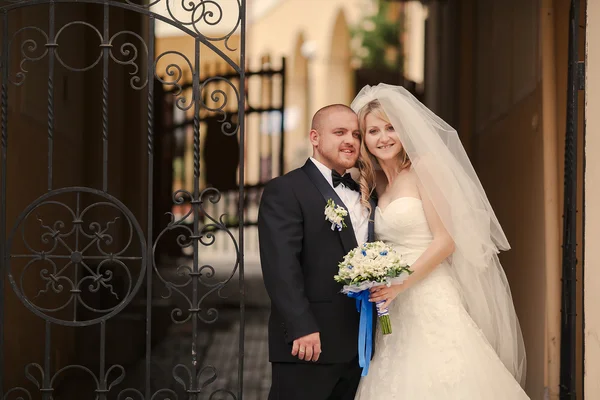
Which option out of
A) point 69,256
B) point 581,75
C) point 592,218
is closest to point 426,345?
point 592,218

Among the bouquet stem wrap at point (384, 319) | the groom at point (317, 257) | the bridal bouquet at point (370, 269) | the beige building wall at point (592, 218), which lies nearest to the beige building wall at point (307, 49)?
the beige building wall at point (592, 218)

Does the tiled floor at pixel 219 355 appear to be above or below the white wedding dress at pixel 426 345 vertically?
below

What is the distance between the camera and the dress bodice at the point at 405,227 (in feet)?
12.6

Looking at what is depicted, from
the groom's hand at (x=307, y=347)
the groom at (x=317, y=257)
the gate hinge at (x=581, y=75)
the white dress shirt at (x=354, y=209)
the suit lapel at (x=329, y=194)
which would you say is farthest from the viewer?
the gate hinge at (x=581, y=75)

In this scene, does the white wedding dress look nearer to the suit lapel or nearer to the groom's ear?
the suit lapel

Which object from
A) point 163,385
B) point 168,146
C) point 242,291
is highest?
point 168,146

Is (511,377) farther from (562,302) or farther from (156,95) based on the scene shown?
(156,95)

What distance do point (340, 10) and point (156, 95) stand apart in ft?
57.5

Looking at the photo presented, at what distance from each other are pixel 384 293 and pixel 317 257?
0.39m

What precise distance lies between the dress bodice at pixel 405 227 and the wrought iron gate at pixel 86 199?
72 centimetres

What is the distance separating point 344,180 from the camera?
12.8ft

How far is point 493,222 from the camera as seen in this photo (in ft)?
13.4

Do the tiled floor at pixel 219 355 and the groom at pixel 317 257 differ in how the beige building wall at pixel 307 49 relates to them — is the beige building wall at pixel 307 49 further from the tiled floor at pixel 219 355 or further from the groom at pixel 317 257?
the groom at pixel 317 257

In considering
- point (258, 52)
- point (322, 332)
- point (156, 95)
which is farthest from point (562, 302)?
point (258, 52)
